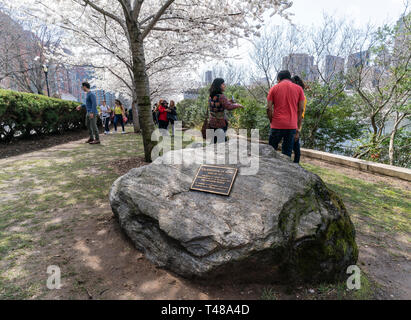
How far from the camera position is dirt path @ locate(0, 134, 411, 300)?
2.05 meters

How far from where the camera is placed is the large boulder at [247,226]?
2.08 m

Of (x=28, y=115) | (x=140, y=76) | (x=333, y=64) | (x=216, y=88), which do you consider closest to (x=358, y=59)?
(x=333, y=64)

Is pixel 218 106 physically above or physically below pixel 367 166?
above

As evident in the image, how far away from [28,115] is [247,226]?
8522 mm

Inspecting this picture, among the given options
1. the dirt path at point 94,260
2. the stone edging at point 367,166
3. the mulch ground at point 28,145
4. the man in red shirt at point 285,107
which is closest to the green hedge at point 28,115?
the mulch ground at point 28,145

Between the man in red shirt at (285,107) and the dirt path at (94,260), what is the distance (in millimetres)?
1742

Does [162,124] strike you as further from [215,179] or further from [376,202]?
[376,202]

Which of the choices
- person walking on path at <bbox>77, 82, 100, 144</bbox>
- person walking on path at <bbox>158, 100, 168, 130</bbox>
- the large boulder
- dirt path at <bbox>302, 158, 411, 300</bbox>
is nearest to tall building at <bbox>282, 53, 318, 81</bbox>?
person walking on path at <bbox>158, 100, 168, 130</bbox>

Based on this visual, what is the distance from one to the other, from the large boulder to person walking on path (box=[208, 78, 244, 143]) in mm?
1673

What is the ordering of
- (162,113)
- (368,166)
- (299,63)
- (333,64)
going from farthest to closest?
(299,63), (333,64), (162,113), (368,166)

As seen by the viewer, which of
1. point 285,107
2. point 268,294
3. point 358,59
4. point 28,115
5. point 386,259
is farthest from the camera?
point 358,59

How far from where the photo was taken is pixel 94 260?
7.82 ft
